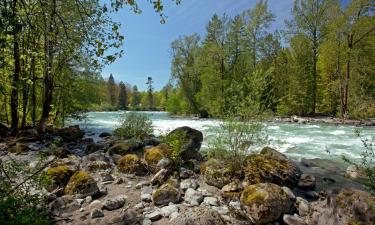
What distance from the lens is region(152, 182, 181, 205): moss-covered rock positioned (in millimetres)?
4719

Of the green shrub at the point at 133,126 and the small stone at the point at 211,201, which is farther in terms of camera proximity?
the green shrub at the point at 133,126

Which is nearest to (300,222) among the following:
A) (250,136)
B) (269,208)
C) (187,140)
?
(269,208)

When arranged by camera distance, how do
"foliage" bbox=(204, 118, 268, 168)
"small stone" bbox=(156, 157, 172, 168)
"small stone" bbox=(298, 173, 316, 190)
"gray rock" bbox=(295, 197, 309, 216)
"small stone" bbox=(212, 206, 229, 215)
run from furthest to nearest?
"small stone" bbox=(156, 157, 172, 168) → "foliage" bbox=(204, 118, 268, 168) → "small stone" bbox=(298, 173, 316, 190) → "gray rock" bbox=(295, 197, 309, 216) → "small stone" bbox=(212, 206, 229, 215)

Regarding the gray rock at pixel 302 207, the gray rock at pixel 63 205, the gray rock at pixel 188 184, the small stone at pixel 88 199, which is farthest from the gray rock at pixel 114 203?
the gray rock at pixel 302 207

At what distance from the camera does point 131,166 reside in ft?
21.3

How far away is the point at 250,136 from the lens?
6047 mm

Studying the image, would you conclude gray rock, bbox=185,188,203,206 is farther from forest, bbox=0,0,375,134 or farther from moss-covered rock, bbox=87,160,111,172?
forest, bbox=0,0,375,134

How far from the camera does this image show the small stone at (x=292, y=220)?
408cm

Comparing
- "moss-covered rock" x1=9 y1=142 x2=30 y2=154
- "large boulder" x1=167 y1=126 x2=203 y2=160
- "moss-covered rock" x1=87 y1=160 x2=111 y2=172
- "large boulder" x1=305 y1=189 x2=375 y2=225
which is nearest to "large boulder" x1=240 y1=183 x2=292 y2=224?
"large boulder" x1=305 y1=189 x2=375 y2=225

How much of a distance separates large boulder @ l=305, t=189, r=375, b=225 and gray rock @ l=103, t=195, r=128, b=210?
2.97 metres

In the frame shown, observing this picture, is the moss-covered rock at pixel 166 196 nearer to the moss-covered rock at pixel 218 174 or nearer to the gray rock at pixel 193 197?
the gray rock at pixel 193 197

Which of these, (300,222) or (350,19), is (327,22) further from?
(300,222)

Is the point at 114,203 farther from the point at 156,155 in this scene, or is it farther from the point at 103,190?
the point at 156,155

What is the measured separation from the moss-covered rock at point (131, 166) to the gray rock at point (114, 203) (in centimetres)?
152
